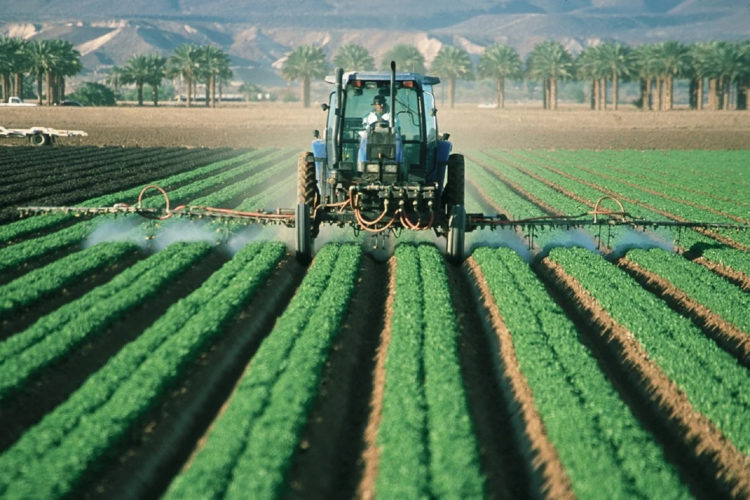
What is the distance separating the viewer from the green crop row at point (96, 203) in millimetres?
15711

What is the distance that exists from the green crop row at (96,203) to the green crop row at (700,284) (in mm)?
11247

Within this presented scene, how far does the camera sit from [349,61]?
103750 mm

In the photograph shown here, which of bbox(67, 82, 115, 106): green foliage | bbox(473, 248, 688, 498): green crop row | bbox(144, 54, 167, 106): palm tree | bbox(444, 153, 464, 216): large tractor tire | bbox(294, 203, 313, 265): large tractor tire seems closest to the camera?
bbox(473, 248, 688, 498): green crop row

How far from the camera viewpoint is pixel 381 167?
1350cm

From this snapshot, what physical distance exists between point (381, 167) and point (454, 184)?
72.9 inches

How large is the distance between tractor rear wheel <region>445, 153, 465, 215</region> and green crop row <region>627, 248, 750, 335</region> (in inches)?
127

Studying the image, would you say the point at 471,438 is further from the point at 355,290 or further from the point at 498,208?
the point at 498,208

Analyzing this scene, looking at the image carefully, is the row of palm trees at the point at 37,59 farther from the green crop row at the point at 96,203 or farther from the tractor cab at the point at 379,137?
the tractor cab at the point at 379,137

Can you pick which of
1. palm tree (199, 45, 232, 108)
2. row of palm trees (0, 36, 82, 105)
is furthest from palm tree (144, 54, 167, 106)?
row of palm trees (0, 36, 82, 105)

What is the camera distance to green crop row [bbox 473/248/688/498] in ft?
21.0

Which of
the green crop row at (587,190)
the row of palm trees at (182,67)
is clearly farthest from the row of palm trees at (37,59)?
the green crop row at (587,190)

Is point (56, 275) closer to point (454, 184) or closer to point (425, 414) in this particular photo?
point (454, 184)

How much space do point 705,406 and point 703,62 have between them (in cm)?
8150

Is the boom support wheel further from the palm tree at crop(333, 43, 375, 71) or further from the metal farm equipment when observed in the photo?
the palm tree at crop(333, 43, 375, 71)
